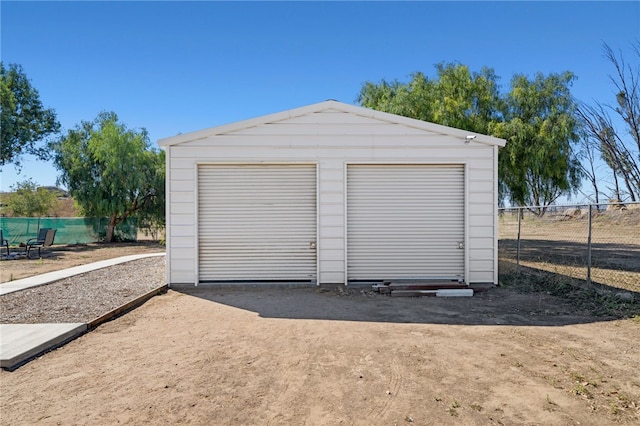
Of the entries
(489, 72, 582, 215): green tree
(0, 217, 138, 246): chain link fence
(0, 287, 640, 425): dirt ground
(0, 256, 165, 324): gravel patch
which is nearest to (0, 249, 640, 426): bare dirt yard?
(0, 287, 640, 425): dirt ground

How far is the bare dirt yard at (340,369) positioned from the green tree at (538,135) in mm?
8051

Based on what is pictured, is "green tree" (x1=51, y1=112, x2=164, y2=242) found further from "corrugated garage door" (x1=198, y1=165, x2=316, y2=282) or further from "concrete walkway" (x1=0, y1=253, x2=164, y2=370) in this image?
"concrete walkway" (x1=0, y1=253, x2=164, y2=370)

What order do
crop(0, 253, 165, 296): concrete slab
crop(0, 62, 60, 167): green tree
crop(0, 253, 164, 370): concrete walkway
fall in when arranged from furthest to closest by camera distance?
crop(0, 62, 60, 167): green tree → crop(0, 253, 165, 296): concrete slab → crop(0, 253, 164, 370): concrete walkway

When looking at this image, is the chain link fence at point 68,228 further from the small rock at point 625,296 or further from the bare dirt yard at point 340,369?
the small rock at point 625,296

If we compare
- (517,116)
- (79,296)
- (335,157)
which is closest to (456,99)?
(517,116)

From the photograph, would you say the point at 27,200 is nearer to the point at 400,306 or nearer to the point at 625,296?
the point at 400,306

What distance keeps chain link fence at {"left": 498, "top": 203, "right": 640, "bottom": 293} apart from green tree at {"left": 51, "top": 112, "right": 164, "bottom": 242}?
18270 millimetres

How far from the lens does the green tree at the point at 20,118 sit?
18.6 metres

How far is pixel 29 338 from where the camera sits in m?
4.30

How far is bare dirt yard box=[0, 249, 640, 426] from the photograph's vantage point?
108 inches

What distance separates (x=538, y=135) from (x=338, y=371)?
12351 mm

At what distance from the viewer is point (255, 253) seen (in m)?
7.95

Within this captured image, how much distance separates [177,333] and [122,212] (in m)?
18.9

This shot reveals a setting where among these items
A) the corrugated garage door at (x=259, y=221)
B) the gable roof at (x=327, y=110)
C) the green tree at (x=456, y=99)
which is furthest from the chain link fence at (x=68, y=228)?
the green tree at (x=456, y=99)
